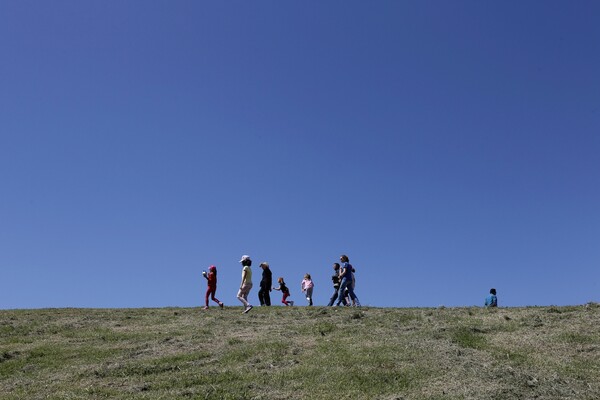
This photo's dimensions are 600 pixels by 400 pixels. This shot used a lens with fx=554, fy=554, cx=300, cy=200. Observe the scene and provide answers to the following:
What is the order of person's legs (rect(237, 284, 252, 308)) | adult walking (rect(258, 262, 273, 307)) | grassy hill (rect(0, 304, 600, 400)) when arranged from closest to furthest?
grassy hill (rect(0, 304, 600, 400))
person's legs (rect(237, 284, 252, 308))
adult walking (rect(258, 262, 273, 307))

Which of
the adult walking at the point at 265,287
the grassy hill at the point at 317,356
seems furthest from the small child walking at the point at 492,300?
the adult walking at the point at 265,287

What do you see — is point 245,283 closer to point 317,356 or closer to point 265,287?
point 265,287

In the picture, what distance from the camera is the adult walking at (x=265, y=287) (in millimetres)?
31344

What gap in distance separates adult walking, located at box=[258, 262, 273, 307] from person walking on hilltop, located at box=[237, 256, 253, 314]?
15.8 feet

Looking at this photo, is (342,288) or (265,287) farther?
(265,287)

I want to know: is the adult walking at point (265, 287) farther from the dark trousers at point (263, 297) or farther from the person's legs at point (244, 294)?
the person's legs at point (244, 294)

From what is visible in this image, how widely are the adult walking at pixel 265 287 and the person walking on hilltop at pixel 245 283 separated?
15.8 feet

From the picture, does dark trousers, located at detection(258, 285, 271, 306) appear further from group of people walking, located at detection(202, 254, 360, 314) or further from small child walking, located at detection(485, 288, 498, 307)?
small child walking, located at detection(485, 288, 498, 307)

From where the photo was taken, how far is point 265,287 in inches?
1236

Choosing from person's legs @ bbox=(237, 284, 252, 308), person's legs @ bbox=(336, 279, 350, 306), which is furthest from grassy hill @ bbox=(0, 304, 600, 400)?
person's legs @ bbox=(336, 279, 350, 306)

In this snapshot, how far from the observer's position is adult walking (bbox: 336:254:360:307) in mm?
27789

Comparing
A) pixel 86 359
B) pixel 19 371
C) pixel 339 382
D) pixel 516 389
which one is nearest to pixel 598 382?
pixel 516 389

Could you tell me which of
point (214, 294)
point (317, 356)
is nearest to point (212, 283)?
point (214, 294)

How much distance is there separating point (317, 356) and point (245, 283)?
11.2 m
